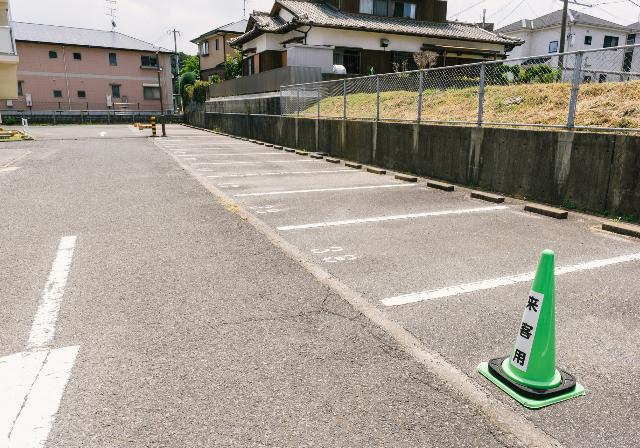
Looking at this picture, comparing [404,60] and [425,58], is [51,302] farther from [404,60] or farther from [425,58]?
[404,60]

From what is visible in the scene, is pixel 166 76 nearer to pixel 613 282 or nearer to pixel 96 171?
pixel 96 171

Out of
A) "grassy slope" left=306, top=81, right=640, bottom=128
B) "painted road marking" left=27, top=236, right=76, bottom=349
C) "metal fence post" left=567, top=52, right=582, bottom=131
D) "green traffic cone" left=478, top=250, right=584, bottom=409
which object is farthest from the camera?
"grassy slope" left=306, top=81, right=640, bottom=128

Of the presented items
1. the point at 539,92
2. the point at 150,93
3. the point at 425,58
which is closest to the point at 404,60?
the point at 425,58

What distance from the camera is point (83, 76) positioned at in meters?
43.4

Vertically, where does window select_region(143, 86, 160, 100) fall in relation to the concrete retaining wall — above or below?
above

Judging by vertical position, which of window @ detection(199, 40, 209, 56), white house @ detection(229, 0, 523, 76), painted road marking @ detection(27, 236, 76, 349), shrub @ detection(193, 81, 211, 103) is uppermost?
window @ detection(199, 40, 209, 56)

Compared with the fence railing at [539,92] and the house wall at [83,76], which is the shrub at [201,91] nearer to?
the house wall at [83,76]

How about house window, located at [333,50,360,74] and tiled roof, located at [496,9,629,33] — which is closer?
house window, located at [333,50,360,74]

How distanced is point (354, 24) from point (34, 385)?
2623 centimetres

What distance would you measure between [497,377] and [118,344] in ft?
7.74

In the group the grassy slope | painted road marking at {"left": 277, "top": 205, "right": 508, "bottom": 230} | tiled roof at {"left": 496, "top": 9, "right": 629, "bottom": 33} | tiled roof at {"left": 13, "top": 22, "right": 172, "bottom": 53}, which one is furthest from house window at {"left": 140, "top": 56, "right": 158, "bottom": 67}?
painted road marking at {"left": 277, "top": 205, "right": 508, "bottom": 230}

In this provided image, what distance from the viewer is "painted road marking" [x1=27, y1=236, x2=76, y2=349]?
2885 mm

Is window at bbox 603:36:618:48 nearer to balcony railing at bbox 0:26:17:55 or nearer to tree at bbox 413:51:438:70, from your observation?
tree at bbox 413:51:438:70

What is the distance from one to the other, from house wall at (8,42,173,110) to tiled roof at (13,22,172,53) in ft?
1.73
